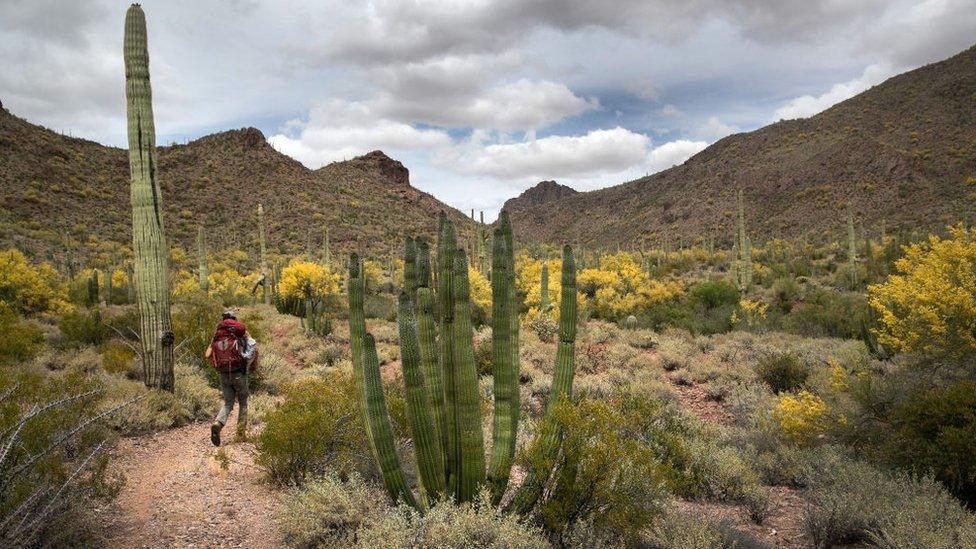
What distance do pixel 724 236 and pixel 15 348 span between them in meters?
55.2

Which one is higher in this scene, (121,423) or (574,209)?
(574,209)

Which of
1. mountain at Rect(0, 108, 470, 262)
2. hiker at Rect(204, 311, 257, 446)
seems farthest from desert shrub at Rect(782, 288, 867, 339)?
mountain at Rect(0, 108, 470, 262)

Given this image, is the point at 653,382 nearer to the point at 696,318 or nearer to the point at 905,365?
the point at 905,365

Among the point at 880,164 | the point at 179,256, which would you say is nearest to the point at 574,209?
the point at 880,164

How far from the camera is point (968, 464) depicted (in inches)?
211

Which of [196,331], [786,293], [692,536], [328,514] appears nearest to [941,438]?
[692,536]

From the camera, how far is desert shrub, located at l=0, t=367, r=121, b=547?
3.69m

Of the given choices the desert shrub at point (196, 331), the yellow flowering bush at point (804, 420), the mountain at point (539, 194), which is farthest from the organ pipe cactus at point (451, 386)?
the mountain at point (539, 194)

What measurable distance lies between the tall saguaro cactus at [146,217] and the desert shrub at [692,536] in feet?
22.9

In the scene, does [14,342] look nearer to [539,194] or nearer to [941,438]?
[941,438]

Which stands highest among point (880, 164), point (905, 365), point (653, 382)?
point (880, 164)

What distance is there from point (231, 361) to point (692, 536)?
5.56 m

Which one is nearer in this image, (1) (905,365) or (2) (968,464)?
(2) (968,464)

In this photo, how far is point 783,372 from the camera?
11.0 m
